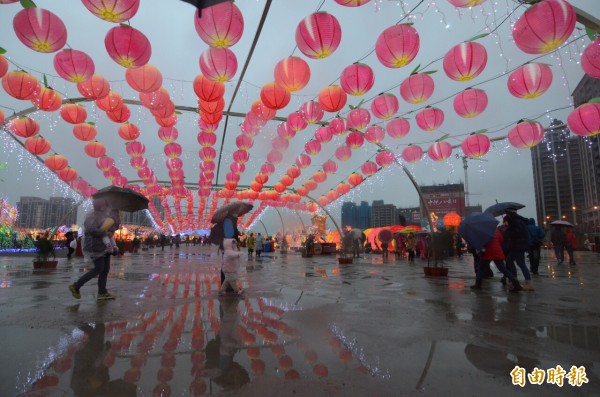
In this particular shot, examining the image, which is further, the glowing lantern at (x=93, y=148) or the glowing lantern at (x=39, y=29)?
the glowing lantern at (x=93, y=148)

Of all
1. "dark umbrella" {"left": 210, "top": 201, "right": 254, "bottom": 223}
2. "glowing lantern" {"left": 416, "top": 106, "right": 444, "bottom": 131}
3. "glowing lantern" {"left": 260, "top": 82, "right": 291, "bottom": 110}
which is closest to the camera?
"dark umbrella" {"left": 210, "top": 201, "right": 254, "bottom": 223}

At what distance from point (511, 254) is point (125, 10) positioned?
9.25 metres

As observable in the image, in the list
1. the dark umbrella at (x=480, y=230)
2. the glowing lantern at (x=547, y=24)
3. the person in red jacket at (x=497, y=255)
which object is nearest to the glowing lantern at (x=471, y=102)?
the dark umbrella at (x=480, y=230)

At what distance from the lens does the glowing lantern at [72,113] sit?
1091cm

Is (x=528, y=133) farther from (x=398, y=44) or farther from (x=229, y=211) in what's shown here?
(x=229, y=211)

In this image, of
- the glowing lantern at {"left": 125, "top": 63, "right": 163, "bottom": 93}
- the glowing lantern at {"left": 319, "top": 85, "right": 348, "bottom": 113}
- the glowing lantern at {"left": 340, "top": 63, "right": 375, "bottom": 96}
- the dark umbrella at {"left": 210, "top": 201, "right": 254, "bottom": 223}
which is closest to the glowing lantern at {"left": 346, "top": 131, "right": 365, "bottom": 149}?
the glowing lantern at {"left": 319, "top": 85, "right": 348, "bottom": 113}

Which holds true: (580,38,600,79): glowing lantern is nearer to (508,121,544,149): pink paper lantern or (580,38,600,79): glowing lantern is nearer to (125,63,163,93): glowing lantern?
(508,121,544,149): pink paper lantern

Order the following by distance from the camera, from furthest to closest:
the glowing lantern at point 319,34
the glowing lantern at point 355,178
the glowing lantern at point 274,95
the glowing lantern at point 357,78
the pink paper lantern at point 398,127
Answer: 1. the glowing lantern at point 355,178
2. the pink paper lantern at point 398,127
3. the glowing lantern at point 274,95
4. the glowing lantern at point 357,78
5. the glowing lantern at point 319,34

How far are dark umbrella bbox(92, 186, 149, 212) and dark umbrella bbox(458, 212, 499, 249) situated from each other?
1019 centimetres

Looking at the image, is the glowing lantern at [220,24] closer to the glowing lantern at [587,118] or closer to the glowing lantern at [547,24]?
the glowing lantern at [547,24]

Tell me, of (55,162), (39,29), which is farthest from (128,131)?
(39,29)

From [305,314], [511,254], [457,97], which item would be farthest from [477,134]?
[305,314]

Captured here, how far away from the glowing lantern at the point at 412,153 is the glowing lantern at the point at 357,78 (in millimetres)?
6237

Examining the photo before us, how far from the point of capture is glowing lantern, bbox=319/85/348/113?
31.6ft
